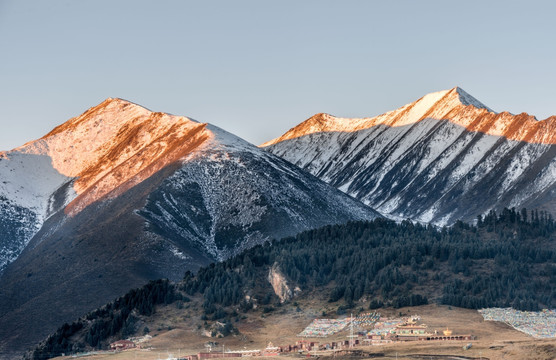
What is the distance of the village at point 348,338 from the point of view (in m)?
142

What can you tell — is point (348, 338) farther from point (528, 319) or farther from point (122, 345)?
point (122, 345)

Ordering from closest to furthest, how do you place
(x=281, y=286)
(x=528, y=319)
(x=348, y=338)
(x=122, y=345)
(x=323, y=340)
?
1. (x=348, y=338)
2. (x=323, y=340)
3. (x=528, y=319)
4. (x=122, y=345)
5. (x=281, y=286)

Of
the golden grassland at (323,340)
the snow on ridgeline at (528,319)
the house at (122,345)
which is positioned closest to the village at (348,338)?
the house at (122,345)

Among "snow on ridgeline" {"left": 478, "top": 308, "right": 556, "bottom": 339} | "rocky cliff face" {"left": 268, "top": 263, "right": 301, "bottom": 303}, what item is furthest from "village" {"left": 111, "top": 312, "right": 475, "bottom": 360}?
"rocky cliff face" {"left": 268, "top": 263, "right": 301, "bottom": 303}

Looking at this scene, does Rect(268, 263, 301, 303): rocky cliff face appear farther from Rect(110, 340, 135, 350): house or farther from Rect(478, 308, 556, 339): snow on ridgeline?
Rect(478, 308, 556, 339): snow on ridgeline

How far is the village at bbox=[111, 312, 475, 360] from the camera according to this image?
141875 mm

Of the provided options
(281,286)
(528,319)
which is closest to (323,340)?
(528,319)

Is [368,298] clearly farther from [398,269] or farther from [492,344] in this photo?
[492,344]

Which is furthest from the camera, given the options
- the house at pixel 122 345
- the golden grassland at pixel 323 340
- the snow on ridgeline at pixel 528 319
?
the house at pixel 122 345

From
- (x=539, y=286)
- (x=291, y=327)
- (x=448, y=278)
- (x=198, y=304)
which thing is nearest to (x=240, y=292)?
(x=198, y=304)

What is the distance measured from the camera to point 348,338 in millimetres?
149875

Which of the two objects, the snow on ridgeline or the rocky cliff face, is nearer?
the snow on ridgeline

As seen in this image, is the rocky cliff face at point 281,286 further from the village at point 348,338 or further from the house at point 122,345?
the house at point 122,345

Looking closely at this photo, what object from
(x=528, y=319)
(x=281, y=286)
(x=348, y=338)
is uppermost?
(x=281, y=286)
